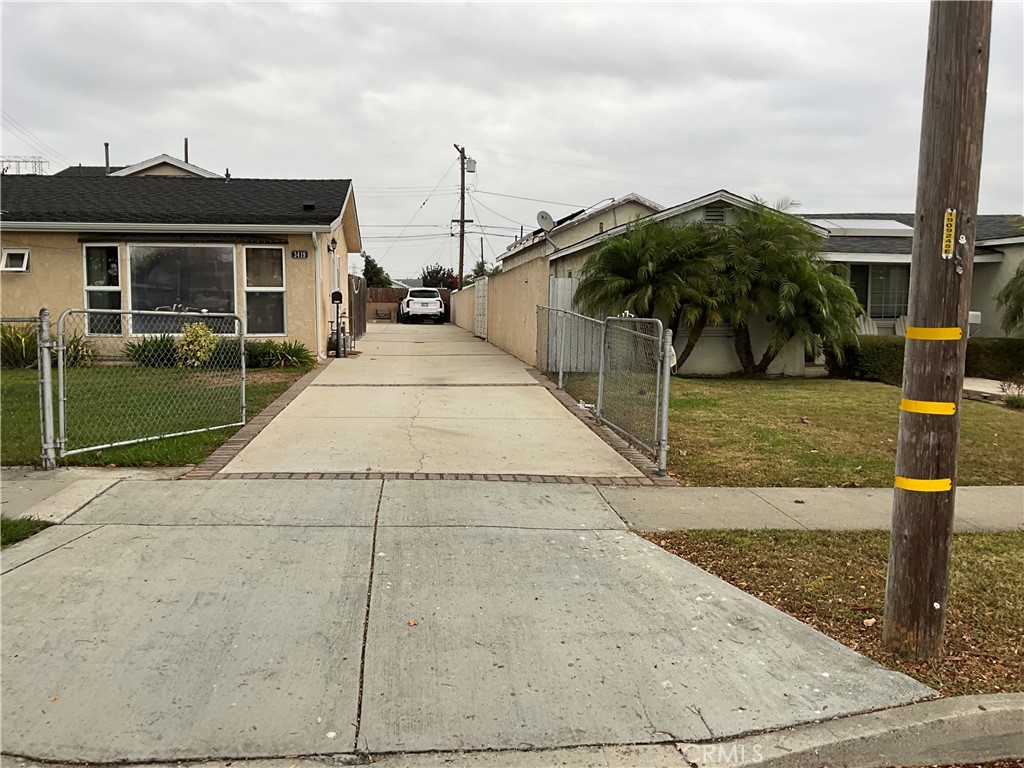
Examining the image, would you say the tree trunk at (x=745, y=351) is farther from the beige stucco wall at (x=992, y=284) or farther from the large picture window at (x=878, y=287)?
the beige stucco wall at (x=992, y=284)

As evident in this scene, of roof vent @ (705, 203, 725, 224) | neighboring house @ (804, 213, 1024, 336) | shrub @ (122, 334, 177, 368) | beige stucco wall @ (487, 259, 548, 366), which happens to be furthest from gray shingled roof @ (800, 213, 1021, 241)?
shrub @ (122, 334, 177, 368)

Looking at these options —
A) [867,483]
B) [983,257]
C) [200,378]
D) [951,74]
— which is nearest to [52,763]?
[951,74]

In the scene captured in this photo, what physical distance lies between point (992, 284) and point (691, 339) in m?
8.22

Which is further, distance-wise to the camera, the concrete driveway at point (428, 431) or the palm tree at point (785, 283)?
the palm tree at point (785, 283)

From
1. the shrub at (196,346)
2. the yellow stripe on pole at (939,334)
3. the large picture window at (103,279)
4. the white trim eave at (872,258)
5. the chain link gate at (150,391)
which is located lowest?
the chain link gate at (150,391)

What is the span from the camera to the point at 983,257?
1873 cm

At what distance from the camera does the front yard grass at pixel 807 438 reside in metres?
7.76

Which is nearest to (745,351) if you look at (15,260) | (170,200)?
(170,200)

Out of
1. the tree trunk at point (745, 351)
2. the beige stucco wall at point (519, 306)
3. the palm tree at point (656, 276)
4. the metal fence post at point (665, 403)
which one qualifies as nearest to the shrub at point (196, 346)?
the metal fence post at point (665, 403)

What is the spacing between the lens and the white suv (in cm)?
4144

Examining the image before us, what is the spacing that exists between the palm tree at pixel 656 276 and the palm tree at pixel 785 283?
1.41 ft

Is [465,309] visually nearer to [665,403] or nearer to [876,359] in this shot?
[876,359]

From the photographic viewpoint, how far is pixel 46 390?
6.73m

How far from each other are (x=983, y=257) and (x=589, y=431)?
549 inches
